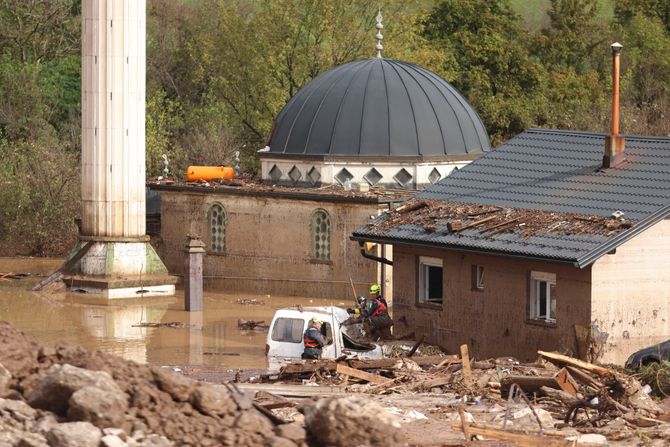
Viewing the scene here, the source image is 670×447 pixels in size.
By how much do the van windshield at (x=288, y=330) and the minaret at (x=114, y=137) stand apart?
19.5 meters

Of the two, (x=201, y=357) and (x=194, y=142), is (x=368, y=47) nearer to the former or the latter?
(x=194, y=142)

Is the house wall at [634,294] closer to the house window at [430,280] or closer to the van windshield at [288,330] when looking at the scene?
the house window at [430,280]

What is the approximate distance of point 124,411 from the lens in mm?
17328

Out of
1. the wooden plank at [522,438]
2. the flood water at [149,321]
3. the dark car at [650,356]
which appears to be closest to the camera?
the wooden plank at [522,438]

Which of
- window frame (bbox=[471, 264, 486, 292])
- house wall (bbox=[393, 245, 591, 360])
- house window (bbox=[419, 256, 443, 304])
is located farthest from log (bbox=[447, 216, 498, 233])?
house window (bbox=[419, 256, 443, 304])

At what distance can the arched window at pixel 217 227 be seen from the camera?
51.7 meters

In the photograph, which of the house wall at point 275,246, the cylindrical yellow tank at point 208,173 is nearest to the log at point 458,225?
the house wall at point 275,246

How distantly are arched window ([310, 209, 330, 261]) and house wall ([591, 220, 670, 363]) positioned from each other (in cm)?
1844

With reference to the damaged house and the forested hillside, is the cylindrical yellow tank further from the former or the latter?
the damaged house

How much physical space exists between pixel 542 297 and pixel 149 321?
15471mm

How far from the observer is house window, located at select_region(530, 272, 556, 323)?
3147cm

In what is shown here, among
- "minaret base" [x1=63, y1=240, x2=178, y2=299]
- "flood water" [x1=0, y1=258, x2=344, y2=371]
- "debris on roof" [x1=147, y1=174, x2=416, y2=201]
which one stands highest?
"debris on roof" [x1=147, y1=174, x2=416, y2=201]

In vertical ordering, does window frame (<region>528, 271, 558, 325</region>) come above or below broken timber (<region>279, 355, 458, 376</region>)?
above

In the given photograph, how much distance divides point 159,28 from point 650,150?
5711 cm
